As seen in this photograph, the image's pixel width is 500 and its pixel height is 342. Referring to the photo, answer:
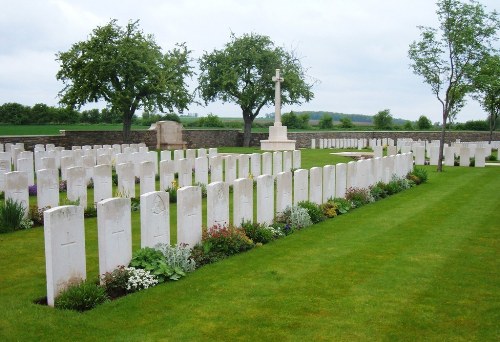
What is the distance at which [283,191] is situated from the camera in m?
10.8

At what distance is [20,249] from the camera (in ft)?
29.0

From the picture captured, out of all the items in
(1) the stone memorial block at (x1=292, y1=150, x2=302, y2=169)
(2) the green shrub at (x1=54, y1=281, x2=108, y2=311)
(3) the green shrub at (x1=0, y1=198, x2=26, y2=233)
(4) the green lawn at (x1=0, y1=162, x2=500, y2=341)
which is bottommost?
(4) the green lawn at (x1=0, y1=162, x2=500, y2=341)

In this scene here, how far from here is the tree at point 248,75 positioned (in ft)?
131

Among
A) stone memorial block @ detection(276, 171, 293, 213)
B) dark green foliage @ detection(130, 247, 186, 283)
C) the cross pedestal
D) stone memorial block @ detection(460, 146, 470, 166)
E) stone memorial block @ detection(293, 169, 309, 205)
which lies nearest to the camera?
dark green foliage @ detection(130, 247, 186, 283)

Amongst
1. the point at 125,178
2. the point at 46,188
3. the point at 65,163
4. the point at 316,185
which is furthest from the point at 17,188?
the point at 316,185

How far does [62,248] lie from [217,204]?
9.95 feet

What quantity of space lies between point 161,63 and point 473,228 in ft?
79.7

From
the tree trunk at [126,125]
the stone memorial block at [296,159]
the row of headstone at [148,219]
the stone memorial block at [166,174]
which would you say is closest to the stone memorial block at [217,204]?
the row of headstone at [148,219]

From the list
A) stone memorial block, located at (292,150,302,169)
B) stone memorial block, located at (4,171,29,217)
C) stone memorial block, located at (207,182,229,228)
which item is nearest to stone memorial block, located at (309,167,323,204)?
stone memorial block, located at (207,182,229,228)

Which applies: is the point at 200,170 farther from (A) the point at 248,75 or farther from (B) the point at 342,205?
(A) the point at 248,75

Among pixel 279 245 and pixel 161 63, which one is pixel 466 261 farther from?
pixel 161 63

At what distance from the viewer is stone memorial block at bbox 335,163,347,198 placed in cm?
1334

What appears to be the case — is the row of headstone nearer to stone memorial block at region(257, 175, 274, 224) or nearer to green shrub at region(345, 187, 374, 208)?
stone memorial block at region(257, 175, 274, 224)

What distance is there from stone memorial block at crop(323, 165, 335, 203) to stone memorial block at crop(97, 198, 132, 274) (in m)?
6.41
